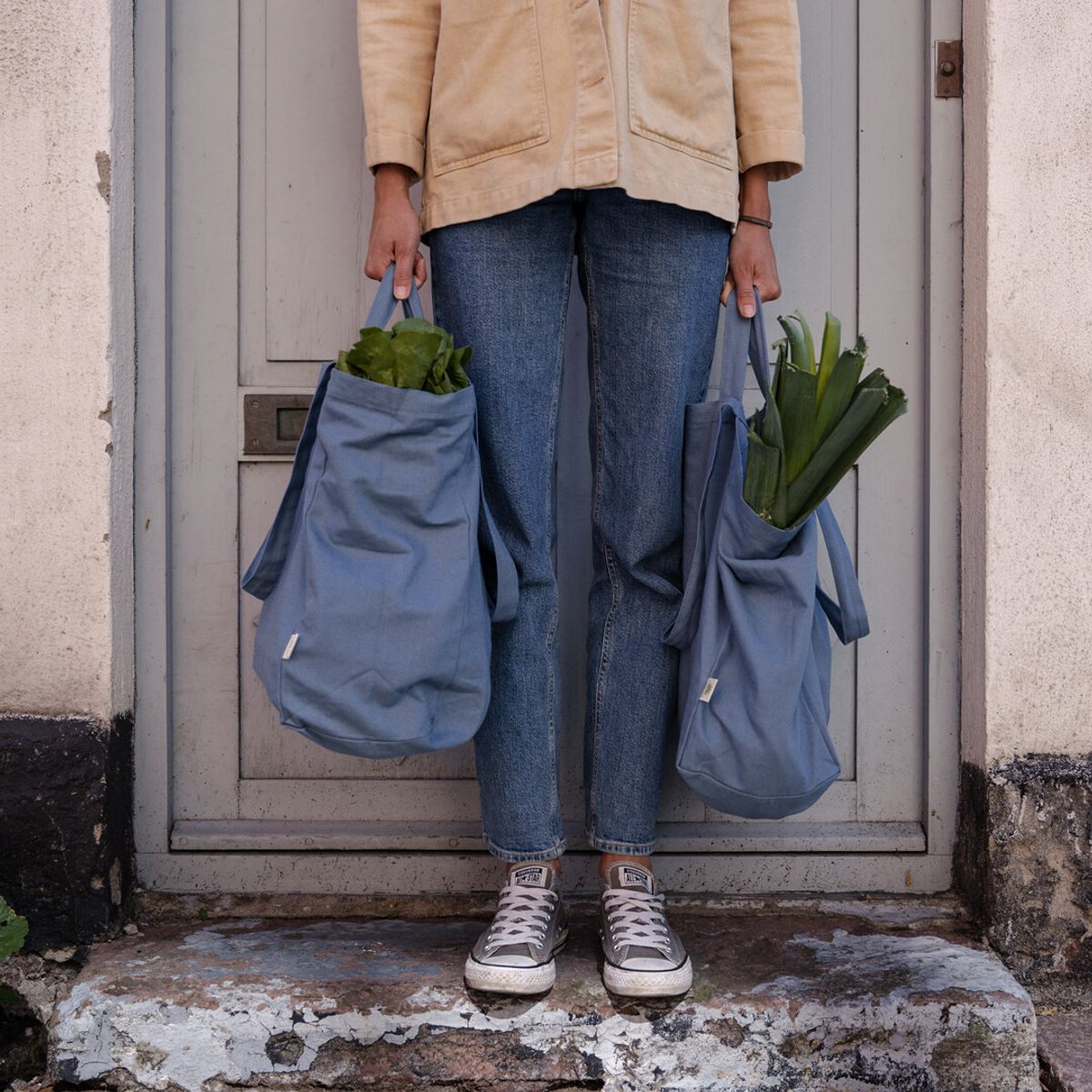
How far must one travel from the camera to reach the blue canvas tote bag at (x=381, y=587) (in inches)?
56.3

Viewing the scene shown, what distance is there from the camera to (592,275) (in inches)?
66.6

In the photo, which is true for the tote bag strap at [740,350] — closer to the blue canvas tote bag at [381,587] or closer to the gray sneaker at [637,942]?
the blue canvas tote bag at [381,587]

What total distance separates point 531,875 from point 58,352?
112 centimetres

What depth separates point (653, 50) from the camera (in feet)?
5.19

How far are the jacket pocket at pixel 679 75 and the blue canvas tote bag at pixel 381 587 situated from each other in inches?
19.3

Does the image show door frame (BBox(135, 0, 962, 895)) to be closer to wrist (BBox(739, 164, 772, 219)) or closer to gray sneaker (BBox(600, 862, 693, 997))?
gray sneaker (BBox(600, 862, 693, 997))

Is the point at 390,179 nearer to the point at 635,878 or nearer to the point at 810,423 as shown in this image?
the point at 810,423

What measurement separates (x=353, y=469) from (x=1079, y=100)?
4.32 ft

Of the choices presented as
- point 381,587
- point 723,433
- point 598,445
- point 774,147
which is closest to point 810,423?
point 723,433

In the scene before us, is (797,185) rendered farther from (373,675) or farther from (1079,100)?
(373,675)

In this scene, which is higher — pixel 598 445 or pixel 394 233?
pixel 394 233

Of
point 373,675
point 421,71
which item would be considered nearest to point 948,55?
point 421,71

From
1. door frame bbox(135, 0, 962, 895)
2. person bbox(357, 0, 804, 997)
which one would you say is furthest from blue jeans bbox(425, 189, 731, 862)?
door frame bbox(135, 0, 962, 895)

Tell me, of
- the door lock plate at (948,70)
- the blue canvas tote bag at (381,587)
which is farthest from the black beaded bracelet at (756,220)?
the blue canvas tote bag at (381,587)
